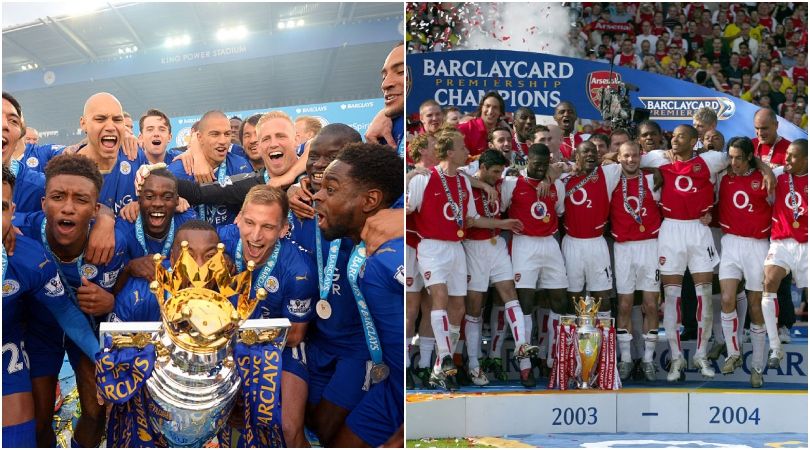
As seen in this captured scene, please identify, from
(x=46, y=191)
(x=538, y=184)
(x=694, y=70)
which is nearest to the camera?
(x=46, y=191)

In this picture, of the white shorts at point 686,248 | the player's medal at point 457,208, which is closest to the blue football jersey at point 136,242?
the player's medal at point 457,208

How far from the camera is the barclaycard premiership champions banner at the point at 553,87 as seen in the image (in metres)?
5.70

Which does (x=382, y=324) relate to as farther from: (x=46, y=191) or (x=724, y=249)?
(x=724, y=249)

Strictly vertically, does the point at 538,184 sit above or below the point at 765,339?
above

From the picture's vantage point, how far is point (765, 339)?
5.67 metres

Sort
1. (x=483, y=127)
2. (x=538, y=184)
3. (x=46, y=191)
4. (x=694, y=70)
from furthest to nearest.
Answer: (x=694, y=70), (x=483, y=127), (x=538, y=184), (x=46, y=191)

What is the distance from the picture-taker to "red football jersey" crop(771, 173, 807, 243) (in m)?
5.36

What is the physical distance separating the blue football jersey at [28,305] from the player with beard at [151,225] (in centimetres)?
24

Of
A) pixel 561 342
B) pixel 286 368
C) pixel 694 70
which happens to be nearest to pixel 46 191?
pixel 286 368

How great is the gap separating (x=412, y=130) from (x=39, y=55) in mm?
2354

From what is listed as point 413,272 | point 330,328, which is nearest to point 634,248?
point 413,272

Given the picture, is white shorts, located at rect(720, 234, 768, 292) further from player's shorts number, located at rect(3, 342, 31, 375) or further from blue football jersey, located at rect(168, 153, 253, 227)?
player's shorts number, located at rect(3, 342, 31, 375)

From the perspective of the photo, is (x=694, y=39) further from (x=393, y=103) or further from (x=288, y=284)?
(x=288, y=284)

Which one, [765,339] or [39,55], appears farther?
[765,339]
